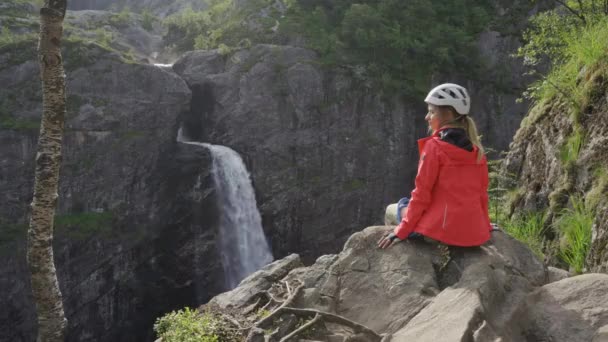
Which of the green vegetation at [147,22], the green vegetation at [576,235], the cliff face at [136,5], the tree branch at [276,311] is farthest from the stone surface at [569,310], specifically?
the cliff face at [136,5]

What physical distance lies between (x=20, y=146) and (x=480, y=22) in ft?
102

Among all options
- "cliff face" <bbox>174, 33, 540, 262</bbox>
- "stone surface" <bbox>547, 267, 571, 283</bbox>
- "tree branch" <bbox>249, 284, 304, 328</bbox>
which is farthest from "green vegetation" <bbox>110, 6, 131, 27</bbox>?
"stone surface" <bbox>547, 267, 571, 283</bbox>

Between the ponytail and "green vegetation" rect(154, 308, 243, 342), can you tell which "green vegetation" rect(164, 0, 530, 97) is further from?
"green vegetation" rect(154, 308, 243, 342)

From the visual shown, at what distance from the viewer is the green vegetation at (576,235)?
6234 millimetres

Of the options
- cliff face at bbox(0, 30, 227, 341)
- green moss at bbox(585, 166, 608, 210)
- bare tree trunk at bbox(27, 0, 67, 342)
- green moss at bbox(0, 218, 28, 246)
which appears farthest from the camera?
cliff face at bbox(0, 30, 227, 341)

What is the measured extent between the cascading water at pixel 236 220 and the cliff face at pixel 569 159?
1915 cm

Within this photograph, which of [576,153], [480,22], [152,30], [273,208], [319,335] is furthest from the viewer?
[152,30]

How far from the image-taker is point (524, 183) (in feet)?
32.3

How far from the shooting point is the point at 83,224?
80.4 ft

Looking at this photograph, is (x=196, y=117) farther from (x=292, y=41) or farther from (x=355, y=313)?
(x=355, y=313)

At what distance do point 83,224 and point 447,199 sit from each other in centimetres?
2344

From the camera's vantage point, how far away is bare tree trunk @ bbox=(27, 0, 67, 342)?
7.47 metres

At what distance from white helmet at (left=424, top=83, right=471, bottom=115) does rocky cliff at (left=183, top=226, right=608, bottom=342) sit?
1.62m

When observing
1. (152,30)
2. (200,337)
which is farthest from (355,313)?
(152,30)
